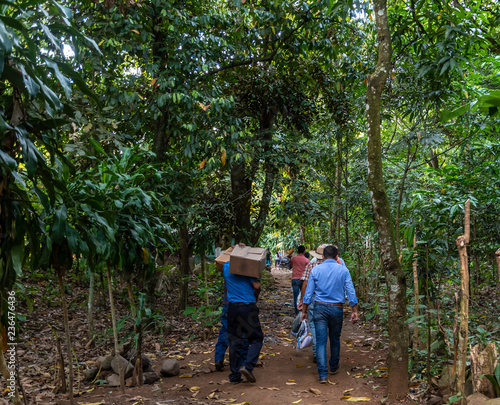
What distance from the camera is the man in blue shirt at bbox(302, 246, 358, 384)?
5812mm

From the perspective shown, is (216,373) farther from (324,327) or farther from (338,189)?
(338,189)

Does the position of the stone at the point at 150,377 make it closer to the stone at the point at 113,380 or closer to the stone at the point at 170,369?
the stone at the point at 170,369

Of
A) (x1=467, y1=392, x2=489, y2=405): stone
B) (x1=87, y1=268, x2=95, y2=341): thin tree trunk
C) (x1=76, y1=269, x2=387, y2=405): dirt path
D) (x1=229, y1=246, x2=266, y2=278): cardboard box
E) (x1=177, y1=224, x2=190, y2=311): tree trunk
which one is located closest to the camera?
(x1=467, y1=392, x2=489, y2=405): stone

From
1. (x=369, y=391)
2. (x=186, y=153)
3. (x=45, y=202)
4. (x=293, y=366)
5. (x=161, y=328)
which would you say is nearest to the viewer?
(x=45, y=202)

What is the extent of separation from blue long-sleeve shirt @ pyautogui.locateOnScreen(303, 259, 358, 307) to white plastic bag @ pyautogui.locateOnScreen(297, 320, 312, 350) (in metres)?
0.53

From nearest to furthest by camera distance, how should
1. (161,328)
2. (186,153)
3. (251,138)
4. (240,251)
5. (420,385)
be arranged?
1. (420,385)
2. (240,251)
3. (186,153)
4. (161,328)
5. (251,138)

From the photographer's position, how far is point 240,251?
19.5ft

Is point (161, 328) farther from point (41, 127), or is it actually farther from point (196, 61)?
point (41, 127)

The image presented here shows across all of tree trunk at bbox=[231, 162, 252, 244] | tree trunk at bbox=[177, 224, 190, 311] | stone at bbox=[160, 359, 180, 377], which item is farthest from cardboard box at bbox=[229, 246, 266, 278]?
tree trunk at bbox=[177, 224, 190, 311]

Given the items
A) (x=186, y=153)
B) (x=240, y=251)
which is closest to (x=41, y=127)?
(x=240, y=251)

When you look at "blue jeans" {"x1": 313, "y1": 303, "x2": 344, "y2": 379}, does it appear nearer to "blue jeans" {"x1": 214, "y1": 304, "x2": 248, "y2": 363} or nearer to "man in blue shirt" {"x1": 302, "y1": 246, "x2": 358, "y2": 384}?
"man in blue shirt" {"x1": 302, "y1": 246, "x2": 358, "y2": 384}

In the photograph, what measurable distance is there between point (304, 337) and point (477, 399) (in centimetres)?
282

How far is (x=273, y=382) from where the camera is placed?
592cm

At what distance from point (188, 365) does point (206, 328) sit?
1960mm
